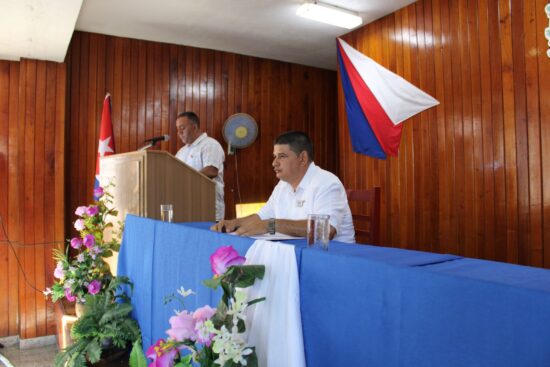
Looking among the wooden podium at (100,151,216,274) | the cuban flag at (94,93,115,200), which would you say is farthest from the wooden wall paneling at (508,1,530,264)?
the cuban flag at (94,93,115,200)

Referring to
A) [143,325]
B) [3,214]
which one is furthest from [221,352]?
[3,214]

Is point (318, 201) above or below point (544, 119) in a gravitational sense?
below

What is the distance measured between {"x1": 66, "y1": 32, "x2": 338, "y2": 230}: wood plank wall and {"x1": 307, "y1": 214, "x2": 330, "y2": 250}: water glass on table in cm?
362

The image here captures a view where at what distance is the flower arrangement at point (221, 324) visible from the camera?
0.99 metres

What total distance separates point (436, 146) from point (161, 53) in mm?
3051

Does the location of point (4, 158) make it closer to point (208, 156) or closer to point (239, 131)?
point (208, 156)

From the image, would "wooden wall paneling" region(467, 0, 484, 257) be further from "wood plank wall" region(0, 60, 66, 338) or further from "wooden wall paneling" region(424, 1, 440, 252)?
"wood plank wall" region(0, 60, 66, 338)

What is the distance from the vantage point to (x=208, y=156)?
339cm

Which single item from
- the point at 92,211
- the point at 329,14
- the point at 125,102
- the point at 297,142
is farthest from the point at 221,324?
the point at 125,102

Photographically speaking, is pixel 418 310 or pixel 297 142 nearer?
pixel 418 310

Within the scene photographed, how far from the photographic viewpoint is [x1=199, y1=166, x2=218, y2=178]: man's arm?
10.8ft

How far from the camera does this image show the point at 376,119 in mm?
4137

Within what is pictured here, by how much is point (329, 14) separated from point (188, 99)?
186 centimetres

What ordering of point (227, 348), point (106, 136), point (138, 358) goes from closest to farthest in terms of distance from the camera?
1. point (227, 348)
2. point (138, 358)
3. point (106, 136)
